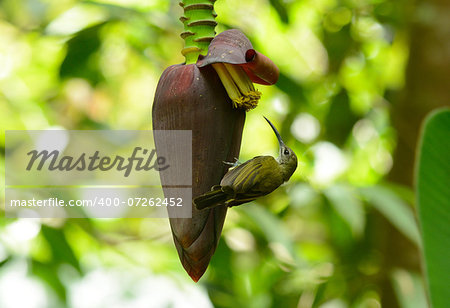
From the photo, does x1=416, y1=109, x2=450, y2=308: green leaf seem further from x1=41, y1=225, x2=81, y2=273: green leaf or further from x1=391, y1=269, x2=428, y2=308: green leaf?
x1=41, y1=225, x2=81, y2=273: green leaf

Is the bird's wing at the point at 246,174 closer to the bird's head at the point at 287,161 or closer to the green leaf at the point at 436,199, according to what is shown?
the bird's head at the point at 287,161

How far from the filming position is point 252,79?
1.39 ft

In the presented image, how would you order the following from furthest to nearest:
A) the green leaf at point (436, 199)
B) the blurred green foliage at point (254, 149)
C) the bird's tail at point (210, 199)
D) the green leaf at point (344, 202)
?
1. the blurred green foliage at point (254, 149)
2. the green leaf at point (344, 202)
3. the green leaf at point (436, 199)
4. the bird's tail at point (210, 199)

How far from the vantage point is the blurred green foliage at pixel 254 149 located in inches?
39.0

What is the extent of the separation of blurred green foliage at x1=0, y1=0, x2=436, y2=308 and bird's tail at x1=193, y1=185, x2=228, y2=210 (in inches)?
19.0

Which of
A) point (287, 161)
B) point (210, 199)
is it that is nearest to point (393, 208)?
point (287, 161)

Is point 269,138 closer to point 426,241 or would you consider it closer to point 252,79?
point 426,241

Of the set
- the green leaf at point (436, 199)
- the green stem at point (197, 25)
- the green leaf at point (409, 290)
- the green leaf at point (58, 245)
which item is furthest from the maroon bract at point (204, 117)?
the green leaf at point (409, 290)

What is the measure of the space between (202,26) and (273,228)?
0.53 m

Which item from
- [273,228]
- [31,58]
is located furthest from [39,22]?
[273,228]

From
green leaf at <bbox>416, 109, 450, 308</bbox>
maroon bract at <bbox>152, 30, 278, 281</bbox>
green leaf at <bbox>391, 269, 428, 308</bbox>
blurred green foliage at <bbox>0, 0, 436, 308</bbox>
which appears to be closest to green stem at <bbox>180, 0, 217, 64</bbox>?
maroon bract at <bbox>152, 30, 278, 281</bbox>

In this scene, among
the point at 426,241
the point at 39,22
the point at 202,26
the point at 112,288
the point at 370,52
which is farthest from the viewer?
the point at 370,52

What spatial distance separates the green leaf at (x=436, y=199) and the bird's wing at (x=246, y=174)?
0.24 m

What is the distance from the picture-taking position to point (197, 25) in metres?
0.39
